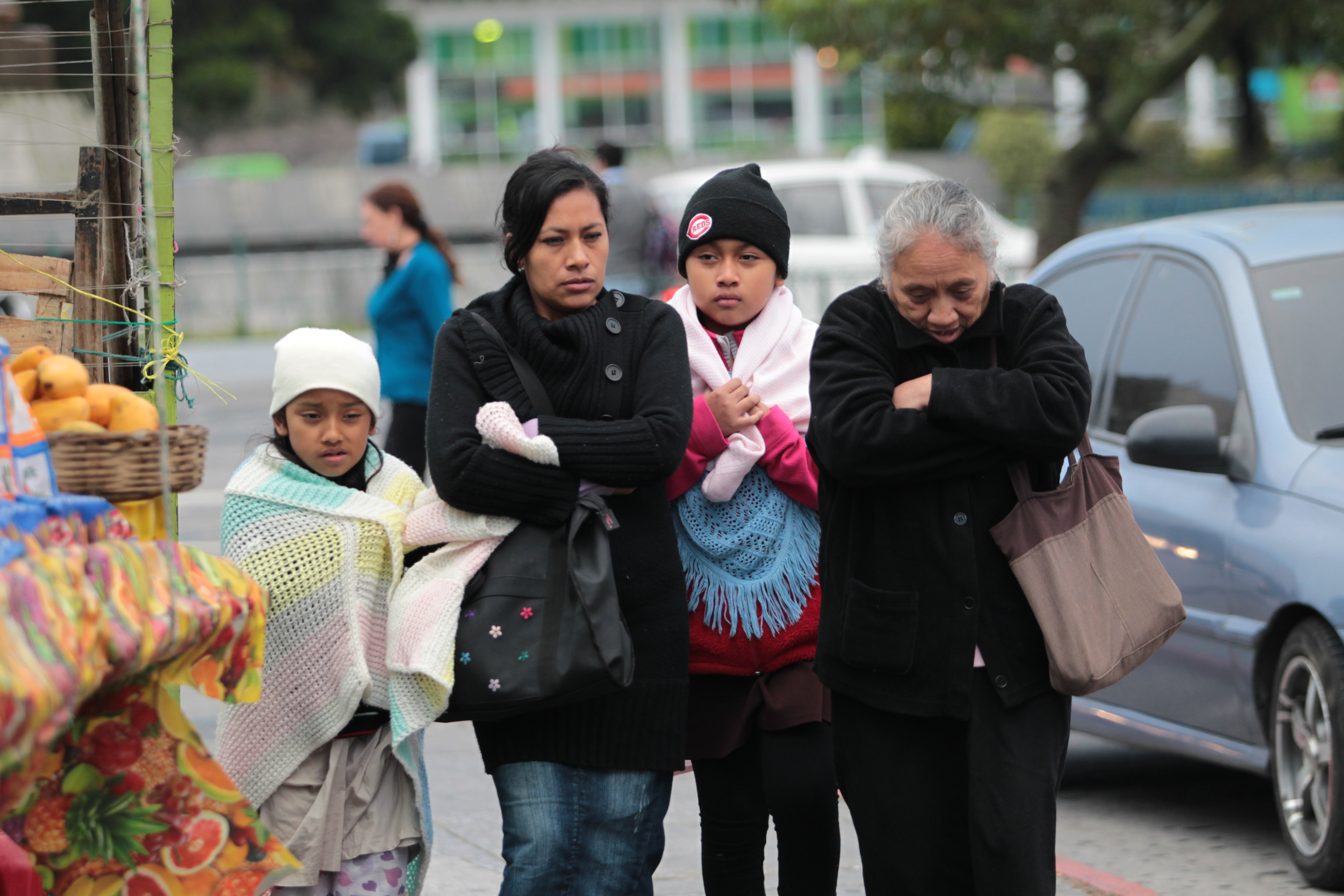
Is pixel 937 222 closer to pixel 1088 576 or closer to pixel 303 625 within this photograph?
pixel 1088 576

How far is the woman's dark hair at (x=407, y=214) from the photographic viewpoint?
764cm

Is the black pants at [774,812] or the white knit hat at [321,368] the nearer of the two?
the white knit hat at [321,368]

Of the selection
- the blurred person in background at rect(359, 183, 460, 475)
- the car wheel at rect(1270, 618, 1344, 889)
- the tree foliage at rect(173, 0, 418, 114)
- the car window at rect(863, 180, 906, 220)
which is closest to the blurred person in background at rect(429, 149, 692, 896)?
the car wheel at rect(1270, 618, 1344, 889)

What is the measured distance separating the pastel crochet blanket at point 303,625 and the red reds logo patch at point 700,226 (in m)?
0.90

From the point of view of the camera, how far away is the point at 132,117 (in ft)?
10.3

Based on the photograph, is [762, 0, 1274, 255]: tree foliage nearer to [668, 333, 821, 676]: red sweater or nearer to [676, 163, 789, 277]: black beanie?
[676, 163, 789, 277]: black beanie

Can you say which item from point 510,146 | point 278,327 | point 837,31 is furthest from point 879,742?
point 510,146

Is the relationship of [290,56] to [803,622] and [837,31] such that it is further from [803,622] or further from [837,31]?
[803,622]

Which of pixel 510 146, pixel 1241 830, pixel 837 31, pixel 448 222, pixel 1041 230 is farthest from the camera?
pixel 510 146

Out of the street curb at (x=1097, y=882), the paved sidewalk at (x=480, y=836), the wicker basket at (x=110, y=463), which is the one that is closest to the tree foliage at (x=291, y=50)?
the paved sidewalk at (x=480, y=836)

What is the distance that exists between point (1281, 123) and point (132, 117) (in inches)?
1586

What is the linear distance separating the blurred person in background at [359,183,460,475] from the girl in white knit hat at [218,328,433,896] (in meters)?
4.16

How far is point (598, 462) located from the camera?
3.02m

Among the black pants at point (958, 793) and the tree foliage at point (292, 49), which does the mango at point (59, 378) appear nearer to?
the black pants at point (958, 793)
